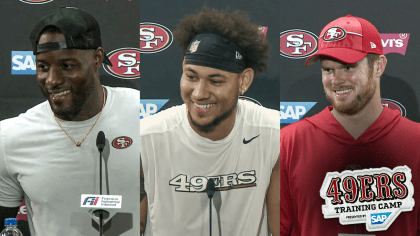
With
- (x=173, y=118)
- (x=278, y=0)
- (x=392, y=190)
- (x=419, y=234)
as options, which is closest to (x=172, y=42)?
(x=173, y=118)

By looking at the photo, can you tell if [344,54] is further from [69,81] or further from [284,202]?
[69,81]

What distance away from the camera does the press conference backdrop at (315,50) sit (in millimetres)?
2391

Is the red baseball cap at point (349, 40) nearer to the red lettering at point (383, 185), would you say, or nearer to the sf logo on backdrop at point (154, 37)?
the red lettering at point (383, 185)

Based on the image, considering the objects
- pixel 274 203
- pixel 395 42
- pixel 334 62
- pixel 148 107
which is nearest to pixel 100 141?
pixel 148 107

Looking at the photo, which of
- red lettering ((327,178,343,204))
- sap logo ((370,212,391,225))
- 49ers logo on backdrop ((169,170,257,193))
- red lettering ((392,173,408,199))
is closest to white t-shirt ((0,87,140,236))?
49ers logo on backdrop ((169,170,257,193))

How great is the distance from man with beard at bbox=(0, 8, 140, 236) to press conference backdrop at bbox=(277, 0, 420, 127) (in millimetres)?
891

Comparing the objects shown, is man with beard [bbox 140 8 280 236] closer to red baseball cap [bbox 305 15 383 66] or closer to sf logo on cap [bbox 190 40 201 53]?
sf logo on cap [bbox 190 40 201 53]

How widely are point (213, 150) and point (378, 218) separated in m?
0.95

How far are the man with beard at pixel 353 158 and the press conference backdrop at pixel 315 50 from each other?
53mm

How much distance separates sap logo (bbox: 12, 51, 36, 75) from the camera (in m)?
2.35

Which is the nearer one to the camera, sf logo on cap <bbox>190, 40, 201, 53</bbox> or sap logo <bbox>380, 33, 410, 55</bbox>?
sf logo on cap <bbox>190, 40, 201, 53</bbox>

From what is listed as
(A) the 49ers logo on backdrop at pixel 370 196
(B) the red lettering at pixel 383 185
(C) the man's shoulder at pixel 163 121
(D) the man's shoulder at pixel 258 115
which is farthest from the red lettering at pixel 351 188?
(C) the man's shoulder at pixel 163 121

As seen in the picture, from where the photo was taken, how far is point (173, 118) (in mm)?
2295

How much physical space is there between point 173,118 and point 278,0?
0.82 m
